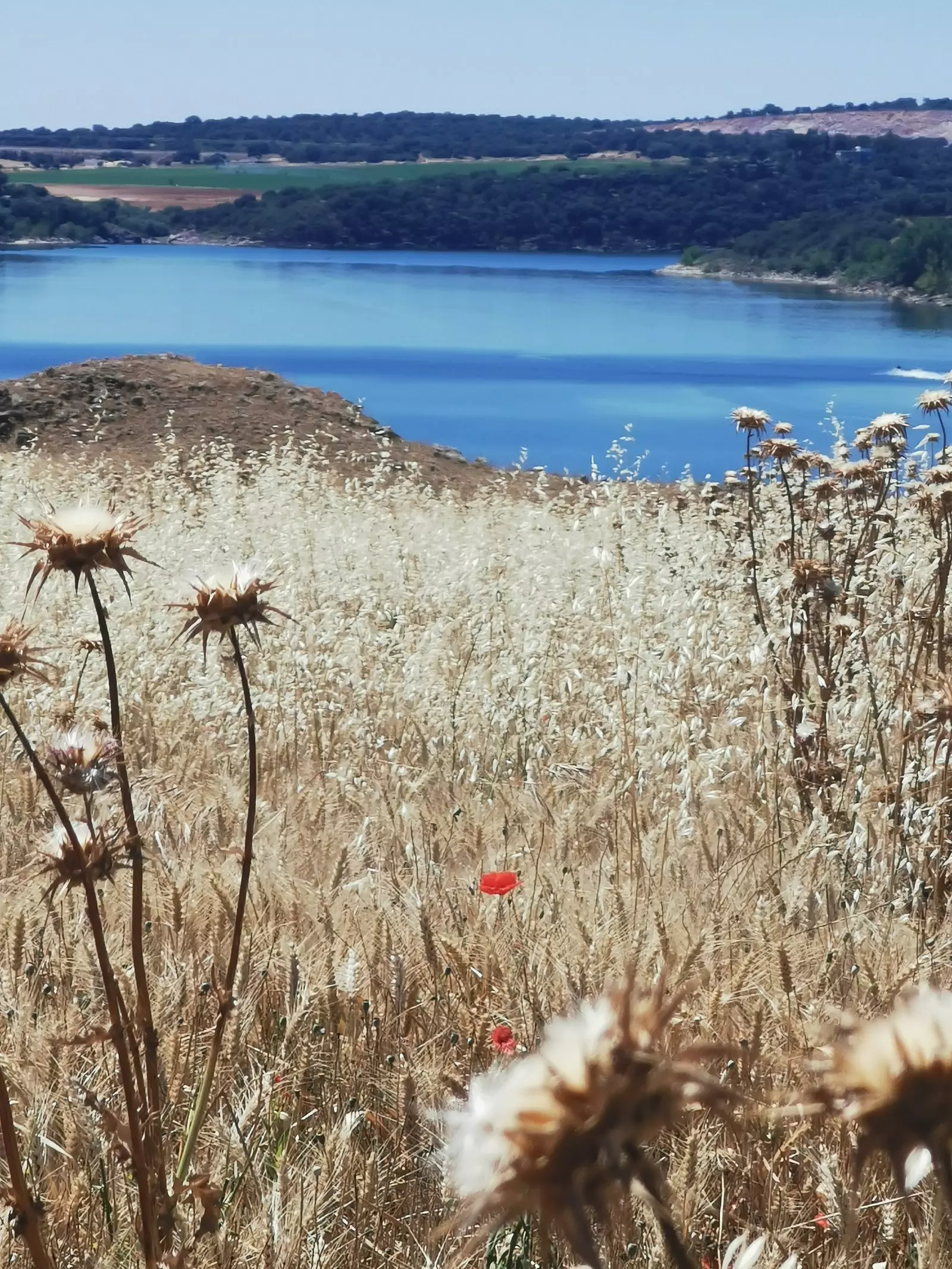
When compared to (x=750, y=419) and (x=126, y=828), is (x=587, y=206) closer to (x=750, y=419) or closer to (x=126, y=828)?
(x=750, y=419)

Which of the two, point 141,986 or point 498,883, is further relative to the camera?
point 498,883

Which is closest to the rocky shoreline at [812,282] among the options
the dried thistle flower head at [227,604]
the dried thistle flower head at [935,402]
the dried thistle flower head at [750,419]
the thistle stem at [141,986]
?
the dried thistle flower head at [935,402]

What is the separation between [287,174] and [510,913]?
7892cm

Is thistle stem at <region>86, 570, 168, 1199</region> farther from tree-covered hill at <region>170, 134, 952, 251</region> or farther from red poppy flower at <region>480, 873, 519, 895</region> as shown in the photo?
tree-covered hill at <region>170, 134, 952, 251</region>

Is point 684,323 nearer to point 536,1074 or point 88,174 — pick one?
point 536,1074

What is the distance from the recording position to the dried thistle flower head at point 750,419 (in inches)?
147

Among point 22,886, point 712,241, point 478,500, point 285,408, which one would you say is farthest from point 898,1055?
point 712,241

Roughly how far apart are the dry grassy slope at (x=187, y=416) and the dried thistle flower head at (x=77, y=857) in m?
12.5

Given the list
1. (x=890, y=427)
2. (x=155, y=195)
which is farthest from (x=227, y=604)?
(x=155, y=195)

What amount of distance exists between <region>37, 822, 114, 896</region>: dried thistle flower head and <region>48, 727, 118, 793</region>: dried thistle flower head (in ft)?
0.18

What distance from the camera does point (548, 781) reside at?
3.58 m

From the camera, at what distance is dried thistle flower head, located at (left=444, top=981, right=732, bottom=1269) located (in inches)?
19.0

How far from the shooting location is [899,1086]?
505 mm

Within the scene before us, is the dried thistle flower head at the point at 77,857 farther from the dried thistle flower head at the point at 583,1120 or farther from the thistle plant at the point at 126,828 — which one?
the dried thistle flower head at the point at 583,1120
